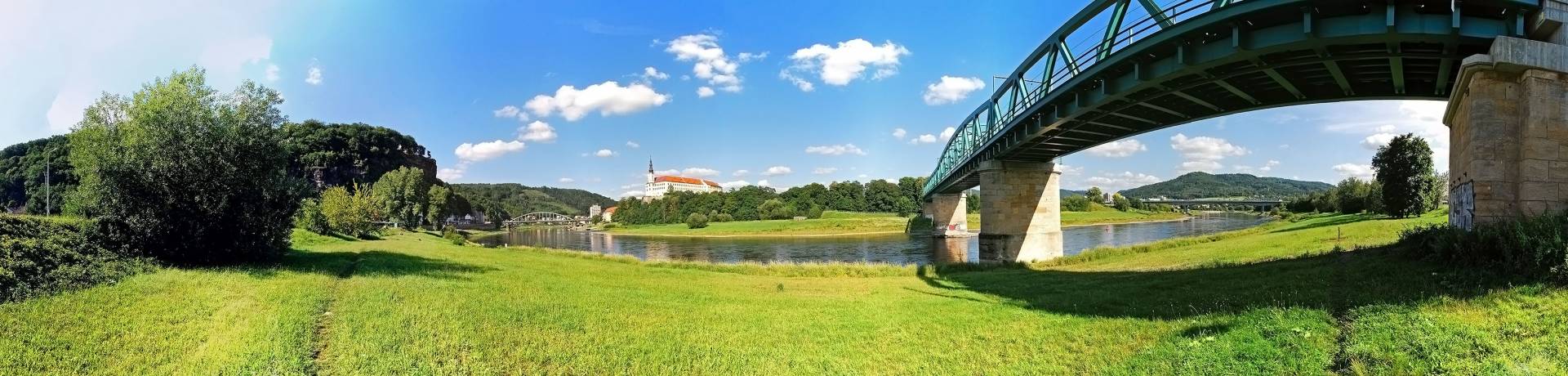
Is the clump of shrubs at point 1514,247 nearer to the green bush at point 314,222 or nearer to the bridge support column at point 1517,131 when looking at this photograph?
the bridge support column at point 1517,131

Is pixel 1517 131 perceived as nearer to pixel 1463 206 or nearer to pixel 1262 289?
pixel 1463 206

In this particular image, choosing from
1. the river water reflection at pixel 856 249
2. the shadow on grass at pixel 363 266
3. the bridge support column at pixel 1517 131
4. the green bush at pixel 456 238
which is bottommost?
the river water reflection at pixel 856 249

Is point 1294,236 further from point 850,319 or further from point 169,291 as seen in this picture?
point 169,291

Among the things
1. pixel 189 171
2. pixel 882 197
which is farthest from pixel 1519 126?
pixel 882 197

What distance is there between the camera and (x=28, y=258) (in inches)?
415

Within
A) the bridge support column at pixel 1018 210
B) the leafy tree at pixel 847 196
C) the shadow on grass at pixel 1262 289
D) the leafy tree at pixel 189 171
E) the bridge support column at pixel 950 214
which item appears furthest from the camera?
the leafy tree at pixel 847 196

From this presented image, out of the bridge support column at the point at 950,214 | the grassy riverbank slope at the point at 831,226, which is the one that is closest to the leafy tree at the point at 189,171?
the bridge support column at the point at 950,214

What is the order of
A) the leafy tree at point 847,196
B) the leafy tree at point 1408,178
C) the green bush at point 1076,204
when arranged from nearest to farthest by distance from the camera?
the leafy tree at point 1408,178 < the green bush at point 1076,204 < the leafy tree at point 847,196

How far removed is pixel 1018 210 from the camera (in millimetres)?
34562

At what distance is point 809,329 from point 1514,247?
373 inches

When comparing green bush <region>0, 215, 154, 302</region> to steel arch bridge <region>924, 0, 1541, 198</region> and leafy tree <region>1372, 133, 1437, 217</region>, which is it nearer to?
steel arch bridge <region>924, 0, 1541, 198</region>

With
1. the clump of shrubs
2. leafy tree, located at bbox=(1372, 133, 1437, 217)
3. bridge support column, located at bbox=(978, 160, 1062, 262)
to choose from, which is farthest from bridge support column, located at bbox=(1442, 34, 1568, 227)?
leafy tree, located at bbox=(1372, 133, 1437, 217)

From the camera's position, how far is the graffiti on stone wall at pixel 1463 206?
1021 cm

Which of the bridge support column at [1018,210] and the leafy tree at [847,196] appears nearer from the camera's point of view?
the bridge support column at [1018,210]
